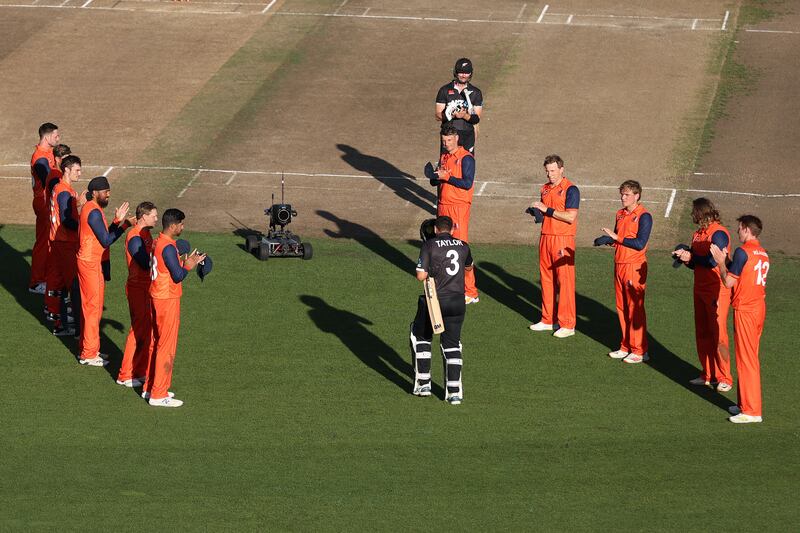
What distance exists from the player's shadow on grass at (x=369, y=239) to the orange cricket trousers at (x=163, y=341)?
6141 millimetres

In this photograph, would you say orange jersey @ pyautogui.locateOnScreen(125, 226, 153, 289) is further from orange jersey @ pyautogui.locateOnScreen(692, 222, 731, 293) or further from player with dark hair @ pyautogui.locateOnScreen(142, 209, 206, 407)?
orange jersey @ pyautogui.locateOnScreen(692, 222, 731, 293)

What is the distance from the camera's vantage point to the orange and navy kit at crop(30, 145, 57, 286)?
1945 centimetres

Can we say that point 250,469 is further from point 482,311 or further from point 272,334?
point 482,311

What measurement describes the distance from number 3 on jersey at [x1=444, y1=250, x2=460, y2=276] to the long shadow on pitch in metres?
3.33

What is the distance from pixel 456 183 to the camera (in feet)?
63.2

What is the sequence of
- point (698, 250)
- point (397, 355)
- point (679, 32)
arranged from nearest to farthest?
point (698, 250) → point (397, 355) → point (679, 32)

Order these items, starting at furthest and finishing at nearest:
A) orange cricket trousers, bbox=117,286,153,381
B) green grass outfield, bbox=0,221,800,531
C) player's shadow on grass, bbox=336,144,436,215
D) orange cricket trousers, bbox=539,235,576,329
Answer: player's shadow on grass, bbox=336,144,436,215 < orange cricket trousers, bbox=539,235,576,329 < orange cricket trousers, bbox=117,286,153,381 < green grass outfield, bbox=0,221,800,531

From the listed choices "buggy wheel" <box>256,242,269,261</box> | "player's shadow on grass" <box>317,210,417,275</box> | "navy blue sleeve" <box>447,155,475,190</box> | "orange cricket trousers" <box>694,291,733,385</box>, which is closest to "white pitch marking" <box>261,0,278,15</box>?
"player's shadow on grass" <box>317,210,417,275</box>

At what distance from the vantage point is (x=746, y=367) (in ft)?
50.2

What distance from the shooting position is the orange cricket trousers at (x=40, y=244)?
19.5m

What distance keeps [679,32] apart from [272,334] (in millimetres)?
19110

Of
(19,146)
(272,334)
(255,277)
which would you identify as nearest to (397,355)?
(272,334)

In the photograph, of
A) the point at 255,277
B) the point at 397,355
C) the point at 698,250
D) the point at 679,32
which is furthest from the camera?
the point at 679,32

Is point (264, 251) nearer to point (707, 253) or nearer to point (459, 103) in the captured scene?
point (459, 103)
